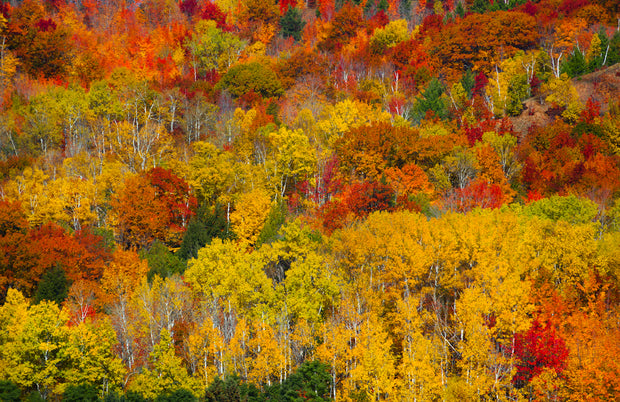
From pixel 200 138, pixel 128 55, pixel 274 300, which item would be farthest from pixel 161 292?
pixel 128 55

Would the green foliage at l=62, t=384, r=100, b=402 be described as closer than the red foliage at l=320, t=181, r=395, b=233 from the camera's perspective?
Yes

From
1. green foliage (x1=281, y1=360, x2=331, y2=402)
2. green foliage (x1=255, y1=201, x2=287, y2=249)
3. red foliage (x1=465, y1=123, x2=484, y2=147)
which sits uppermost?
red foliage (x1=465, y1=123, x2=484, y2=147)

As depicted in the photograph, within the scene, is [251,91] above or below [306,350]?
above

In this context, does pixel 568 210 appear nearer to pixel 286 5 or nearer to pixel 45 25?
pixel 45 25

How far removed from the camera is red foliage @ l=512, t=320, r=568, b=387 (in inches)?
1763

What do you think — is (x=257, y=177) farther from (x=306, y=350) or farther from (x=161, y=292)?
(x=306, y=350)

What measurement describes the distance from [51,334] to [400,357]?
2408 cm

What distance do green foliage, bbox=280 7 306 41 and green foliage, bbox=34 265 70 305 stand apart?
78.5 m

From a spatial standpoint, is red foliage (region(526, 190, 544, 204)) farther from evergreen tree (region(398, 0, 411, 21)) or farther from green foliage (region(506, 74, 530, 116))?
evergreen tree (region(398, 0, 411, 21))

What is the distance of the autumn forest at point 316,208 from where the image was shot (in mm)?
47344

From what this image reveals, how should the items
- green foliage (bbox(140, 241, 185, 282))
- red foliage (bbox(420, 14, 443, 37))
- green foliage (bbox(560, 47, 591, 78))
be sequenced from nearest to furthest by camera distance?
green foliage (bbox(140, 241, 185, 282)) < green foliage (bbox(560, 47, 591, 78)) < red foliage (bbox(420, 14, 443, 37))

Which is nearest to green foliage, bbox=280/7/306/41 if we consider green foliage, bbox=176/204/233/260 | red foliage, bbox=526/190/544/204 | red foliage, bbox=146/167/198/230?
red foliage, bbox=146/167/198/230

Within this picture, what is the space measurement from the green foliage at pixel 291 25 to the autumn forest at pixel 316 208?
3.33 feet

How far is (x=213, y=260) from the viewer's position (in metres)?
57.2
